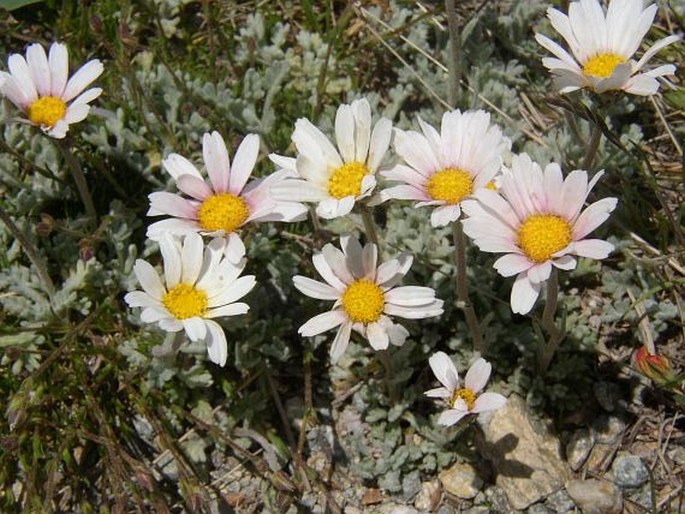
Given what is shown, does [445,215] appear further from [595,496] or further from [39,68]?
[39,68]

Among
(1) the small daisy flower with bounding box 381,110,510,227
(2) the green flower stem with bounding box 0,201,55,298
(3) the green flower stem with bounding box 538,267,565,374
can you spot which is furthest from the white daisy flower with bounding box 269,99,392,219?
(2) the green flower stem with bounding box 0,201,55,298

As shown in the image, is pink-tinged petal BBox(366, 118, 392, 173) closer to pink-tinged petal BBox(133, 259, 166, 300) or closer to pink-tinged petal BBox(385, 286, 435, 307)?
pink-tinged petal BBox(385, 286, 435, 307)

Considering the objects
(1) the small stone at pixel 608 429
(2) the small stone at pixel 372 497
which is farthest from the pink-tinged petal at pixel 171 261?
(1) the small stone at pixel 608 429

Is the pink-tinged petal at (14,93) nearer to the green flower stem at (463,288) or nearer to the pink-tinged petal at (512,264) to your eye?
the green flower stem at (463,288)

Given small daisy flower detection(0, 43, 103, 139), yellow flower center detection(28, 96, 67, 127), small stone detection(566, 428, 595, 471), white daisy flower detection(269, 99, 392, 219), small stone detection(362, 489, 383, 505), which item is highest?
small daisy flower detection(0, 43, 103, 139)

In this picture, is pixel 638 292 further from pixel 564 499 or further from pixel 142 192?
pixel 142 192

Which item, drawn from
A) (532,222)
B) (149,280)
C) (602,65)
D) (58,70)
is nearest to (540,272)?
(532,222)
